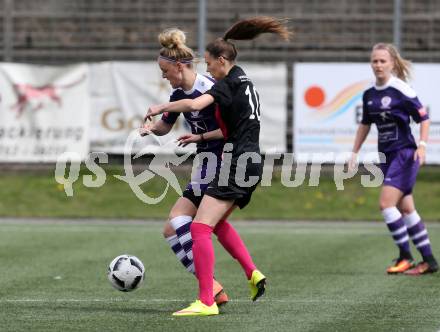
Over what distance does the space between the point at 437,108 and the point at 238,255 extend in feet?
32.5

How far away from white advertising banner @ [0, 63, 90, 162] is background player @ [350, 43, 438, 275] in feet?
26.3

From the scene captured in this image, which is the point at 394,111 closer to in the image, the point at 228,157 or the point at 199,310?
the point at 228,157

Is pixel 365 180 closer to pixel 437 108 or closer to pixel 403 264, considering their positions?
pixel 437 108

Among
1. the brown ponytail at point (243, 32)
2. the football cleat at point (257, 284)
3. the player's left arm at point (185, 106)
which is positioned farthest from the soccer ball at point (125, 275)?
the brown ponytail at point (243, 32)

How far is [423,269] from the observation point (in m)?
10.7

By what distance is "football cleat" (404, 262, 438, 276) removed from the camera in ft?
34.9

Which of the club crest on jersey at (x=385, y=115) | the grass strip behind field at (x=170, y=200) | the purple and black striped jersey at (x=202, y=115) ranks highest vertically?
the purple and black striped jersey at (x=202, y=115)

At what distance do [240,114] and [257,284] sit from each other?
117 cm

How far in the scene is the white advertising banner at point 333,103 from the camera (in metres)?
17.6

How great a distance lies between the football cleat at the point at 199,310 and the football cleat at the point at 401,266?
124 inches

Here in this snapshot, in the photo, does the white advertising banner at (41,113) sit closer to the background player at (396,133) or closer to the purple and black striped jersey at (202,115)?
the background player at (396,133)

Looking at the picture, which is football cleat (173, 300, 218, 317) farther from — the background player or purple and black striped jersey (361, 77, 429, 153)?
purple and black striped jersey (361, 77, 429, 153)

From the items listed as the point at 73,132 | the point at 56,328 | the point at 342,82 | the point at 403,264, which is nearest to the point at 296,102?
the point at 342,82

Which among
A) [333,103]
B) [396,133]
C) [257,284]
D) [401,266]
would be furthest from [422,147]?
[333,103]
